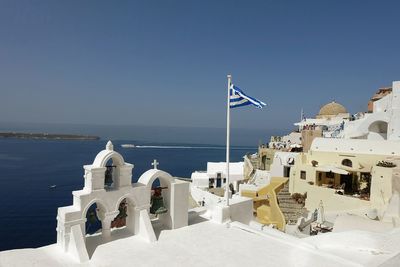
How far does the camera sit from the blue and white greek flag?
1159 cm

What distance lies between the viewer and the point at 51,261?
7941mm

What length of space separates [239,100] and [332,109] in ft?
144

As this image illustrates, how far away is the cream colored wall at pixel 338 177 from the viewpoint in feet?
64.4

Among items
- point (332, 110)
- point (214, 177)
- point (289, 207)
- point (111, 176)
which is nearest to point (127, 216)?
point (111, 176)

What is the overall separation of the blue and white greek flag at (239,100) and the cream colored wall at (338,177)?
13.6m

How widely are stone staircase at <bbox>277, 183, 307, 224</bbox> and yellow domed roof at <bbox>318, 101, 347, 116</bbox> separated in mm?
29174

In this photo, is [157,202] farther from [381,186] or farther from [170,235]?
[381,186]

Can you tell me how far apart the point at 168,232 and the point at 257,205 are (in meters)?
16.5

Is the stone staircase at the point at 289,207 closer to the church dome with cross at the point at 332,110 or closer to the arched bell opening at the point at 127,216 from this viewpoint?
the arched bell opening at the point at 127,216

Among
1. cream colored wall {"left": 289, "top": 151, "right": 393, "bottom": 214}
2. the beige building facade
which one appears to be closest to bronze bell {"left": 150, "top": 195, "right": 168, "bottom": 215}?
the beige building facade

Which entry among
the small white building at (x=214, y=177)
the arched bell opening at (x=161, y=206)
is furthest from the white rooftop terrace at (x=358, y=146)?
the arched bell opening at (x=161, y=206)

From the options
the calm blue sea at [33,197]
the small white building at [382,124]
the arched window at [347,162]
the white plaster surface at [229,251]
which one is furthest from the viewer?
the calm blue sea at [33,197]

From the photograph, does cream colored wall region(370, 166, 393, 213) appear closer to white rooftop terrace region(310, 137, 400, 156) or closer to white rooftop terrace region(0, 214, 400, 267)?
white rooftop terrace region(310, 137, 400, 156)

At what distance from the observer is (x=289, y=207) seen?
24.8 m
